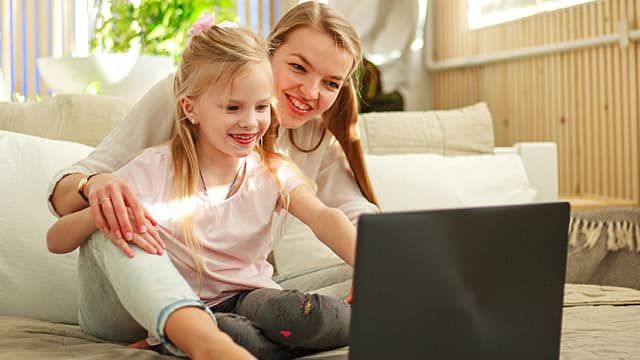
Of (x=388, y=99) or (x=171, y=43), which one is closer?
(x=171, y=43)

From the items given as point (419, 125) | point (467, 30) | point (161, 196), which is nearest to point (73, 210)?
point (161, 196)

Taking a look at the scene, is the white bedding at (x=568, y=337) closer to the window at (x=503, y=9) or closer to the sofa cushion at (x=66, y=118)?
the sofa cushion at (x=66, y=118)

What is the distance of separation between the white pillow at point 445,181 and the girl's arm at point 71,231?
0.86m

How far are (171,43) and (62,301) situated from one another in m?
1.03

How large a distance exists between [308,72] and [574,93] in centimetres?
185

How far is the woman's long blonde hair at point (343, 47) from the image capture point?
149 cm

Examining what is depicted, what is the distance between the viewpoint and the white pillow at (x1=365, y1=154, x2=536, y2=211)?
6.40ft

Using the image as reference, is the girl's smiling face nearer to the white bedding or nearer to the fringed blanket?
the white bedding

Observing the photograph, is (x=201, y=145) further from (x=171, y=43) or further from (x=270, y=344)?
(x=171, y=43)

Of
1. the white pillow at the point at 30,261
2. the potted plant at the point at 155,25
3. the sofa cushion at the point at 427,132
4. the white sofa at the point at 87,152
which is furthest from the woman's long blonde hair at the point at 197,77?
the potted plant at the point at 155,25

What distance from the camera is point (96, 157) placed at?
4.56 feet

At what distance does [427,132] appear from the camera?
2.19 m

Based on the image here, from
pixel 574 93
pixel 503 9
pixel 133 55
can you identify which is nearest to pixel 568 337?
pixel 133 55

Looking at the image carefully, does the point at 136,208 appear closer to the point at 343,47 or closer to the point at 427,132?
the point at 343,47
